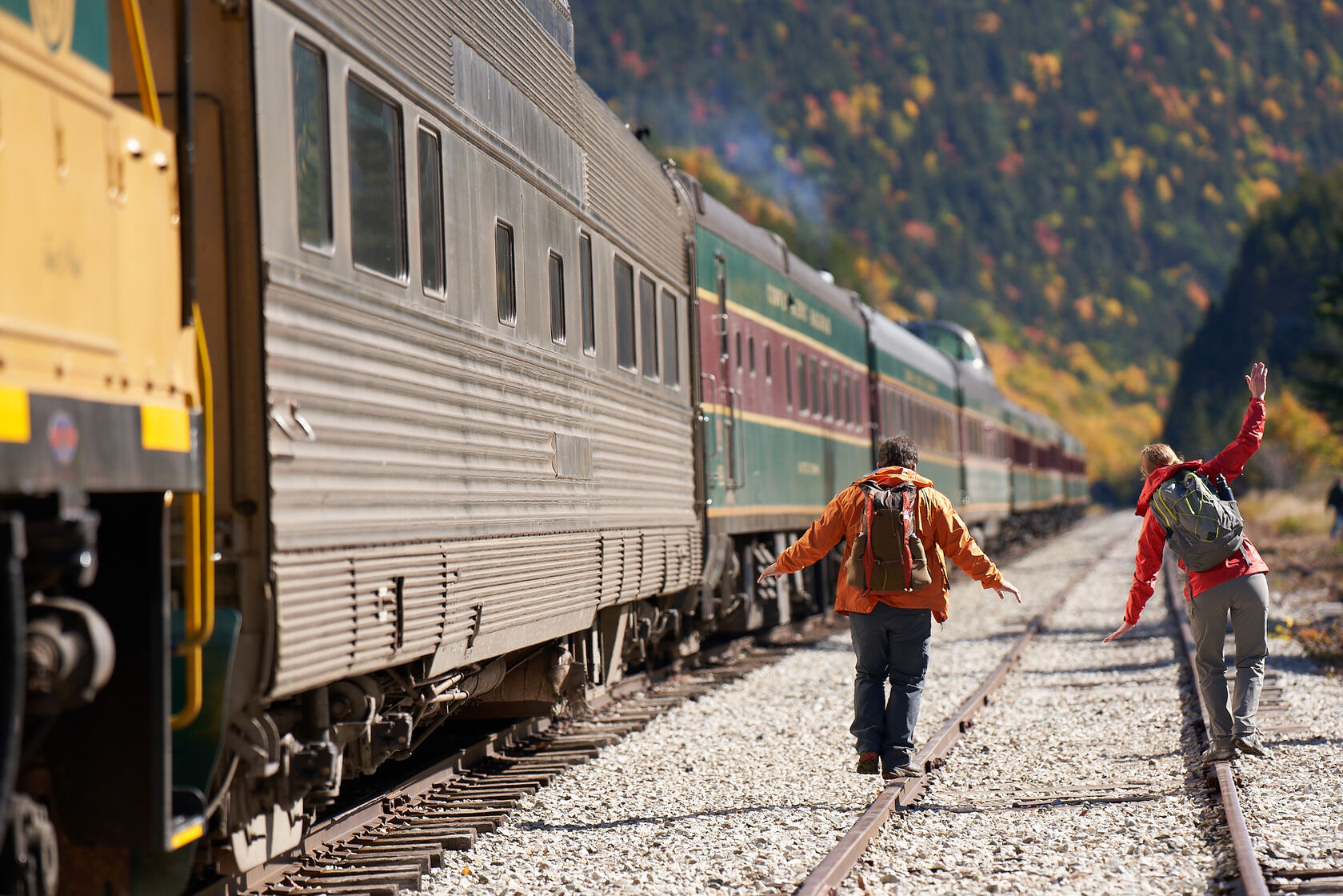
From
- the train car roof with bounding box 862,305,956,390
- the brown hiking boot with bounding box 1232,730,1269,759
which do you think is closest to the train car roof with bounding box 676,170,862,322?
the train car roof with bounding box 862,305,956,390

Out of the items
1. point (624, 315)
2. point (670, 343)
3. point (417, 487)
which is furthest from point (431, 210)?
point (670, 343)

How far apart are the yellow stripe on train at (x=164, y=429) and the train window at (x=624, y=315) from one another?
17.2 ft

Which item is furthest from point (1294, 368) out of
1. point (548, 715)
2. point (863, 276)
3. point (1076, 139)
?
point (548, 715)

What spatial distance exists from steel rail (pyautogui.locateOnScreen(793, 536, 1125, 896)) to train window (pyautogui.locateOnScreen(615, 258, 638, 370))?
9.16ft

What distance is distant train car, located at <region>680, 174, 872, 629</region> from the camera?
12.4m

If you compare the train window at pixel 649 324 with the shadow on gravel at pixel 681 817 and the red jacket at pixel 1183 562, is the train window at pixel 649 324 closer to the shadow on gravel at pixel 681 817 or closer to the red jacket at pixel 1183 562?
the shadow on gravel at pixel 681 817

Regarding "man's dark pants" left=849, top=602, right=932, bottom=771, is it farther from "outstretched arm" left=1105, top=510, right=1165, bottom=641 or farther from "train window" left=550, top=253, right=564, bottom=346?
"train window" left=550, top=253, right=564, bottom=346

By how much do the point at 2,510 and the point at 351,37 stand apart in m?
2.51

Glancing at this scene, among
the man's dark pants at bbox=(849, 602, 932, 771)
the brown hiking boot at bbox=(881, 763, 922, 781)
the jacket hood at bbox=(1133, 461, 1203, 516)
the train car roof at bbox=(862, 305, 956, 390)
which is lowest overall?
the brown hiking boot at bbox=(881, 763, 922, 781)

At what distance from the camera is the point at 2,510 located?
3.60 metres

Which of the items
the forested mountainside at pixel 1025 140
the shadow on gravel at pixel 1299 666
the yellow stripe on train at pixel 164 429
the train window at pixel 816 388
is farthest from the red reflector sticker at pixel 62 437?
the forested mountainside at pixel 1025 140

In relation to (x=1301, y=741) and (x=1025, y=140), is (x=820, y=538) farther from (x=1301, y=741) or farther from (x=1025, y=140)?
(x=1025, y=140)

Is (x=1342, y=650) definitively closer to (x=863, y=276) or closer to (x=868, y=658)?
(x=868, y=658)

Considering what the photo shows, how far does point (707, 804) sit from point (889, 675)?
3.58ft
